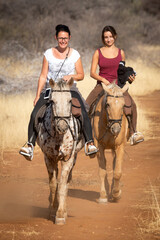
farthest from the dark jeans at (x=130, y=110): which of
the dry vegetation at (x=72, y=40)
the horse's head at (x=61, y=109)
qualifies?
the dry vegetation at (x=72, y=40)

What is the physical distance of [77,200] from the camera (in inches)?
369

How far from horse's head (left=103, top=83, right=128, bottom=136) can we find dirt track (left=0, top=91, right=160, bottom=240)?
90cm

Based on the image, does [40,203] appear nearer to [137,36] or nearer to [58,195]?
[58,195]

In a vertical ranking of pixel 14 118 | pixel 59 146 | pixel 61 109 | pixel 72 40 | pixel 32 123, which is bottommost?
pixel 14 118

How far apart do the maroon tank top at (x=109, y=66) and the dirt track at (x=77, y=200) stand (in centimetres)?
156

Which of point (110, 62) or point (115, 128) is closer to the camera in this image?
point (115, 128)

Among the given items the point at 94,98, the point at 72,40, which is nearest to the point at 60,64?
the point at 94,98

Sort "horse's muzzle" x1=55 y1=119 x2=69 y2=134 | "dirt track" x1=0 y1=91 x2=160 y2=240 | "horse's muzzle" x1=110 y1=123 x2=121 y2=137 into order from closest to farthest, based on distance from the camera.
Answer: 1. "horse's muzzle" x1=55 y1=119 x2=69 y2=134
2. "dirt track" x1=0 y1=91 x2=160 y2=240
3. "horse's muzzle" x1=110 y1=123 x2=121 y2=137

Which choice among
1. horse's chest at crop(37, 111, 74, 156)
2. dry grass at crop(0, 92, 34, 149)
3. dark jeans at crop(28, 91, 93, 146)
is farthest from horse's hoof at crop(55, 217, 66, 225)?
dry grass at crop(0, 92, 34, 149)

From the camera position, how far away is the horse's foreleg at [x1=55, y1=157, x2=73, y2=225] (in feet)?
24.4

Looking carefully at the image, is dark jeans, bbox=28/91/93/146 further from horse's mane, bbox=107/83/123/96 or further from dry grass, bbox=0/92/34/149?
dry grass, bbox=0/92/34/149

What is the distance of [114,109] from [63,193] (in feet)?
5.63

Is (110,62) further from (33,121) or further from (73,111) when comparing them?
(33,121)

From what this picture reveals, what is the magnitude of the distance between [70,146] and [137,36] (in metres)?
31.6
